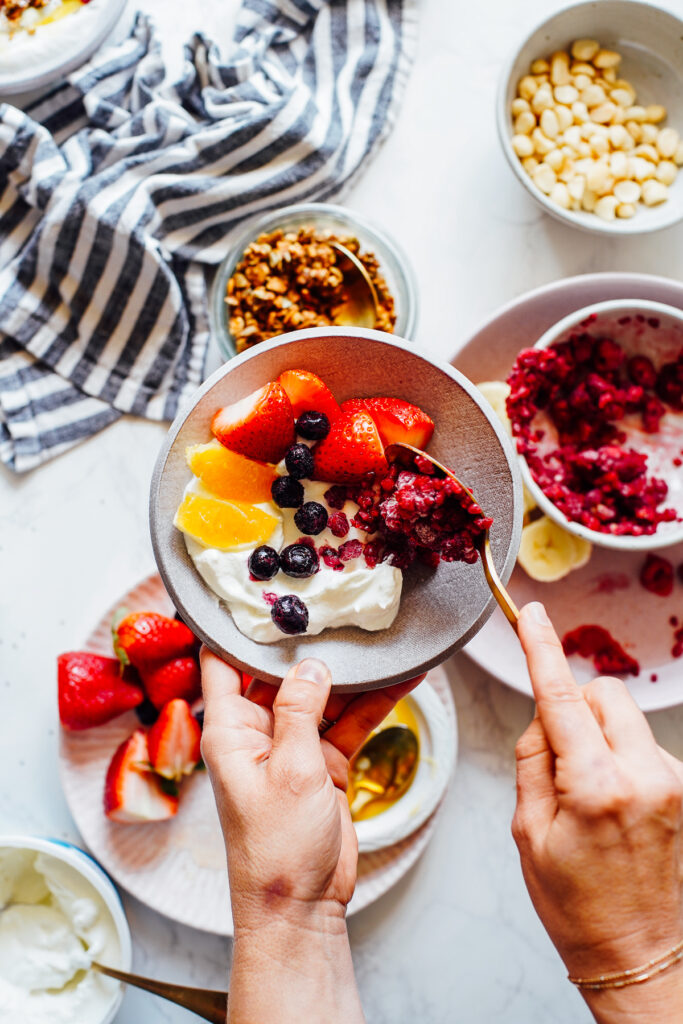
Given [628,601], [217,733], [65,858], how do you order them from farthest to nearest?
[628,601] → [65,858] → [217,733]

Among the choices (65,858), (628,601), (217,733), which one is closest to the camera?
(217,733)

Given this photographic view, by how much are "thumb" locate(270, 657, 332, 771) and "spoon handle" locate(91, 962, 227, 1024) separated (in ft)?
2.60

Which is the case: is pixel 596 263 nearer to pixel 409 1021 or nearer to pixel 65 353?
pixel 65 353

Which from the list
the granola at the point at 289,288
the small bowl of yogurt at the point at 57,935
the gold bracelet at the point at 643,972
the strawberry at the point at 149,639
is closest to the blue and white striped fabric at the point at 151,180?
the granola at the point at 289,288

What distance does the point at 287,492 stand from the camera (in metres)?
1.37

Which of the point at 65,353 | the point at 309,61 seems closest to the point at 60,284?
the point at 65,353

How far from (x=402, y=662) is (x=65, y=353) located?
44.1 inches

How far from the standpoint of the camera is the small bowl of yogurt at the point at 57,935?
177 centimetres

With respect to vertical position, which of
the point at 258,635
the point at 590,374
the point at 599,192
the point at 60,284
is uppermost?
the point at 599,192

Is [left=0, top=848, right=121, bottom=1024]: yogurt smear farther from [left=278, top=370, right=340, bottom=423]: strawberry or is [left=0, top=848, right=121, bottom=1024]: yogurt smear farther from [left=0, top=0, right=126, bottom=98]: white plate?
[left=0, top=0, right=126, bottom=98]: white plate

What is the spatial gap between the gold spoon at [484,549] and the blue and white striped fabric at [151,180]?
2.26ft

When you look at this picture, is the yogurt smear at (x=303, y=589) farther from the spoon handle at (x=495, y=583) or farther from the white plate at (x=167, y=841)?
the white plate at (x=167, y=841)

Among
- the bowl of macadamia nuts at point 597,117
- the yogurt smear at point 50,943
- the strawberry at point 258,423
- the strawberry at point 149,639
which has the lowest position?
the yogurt smear at point 50,943

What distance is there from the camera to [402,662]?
135 cm
